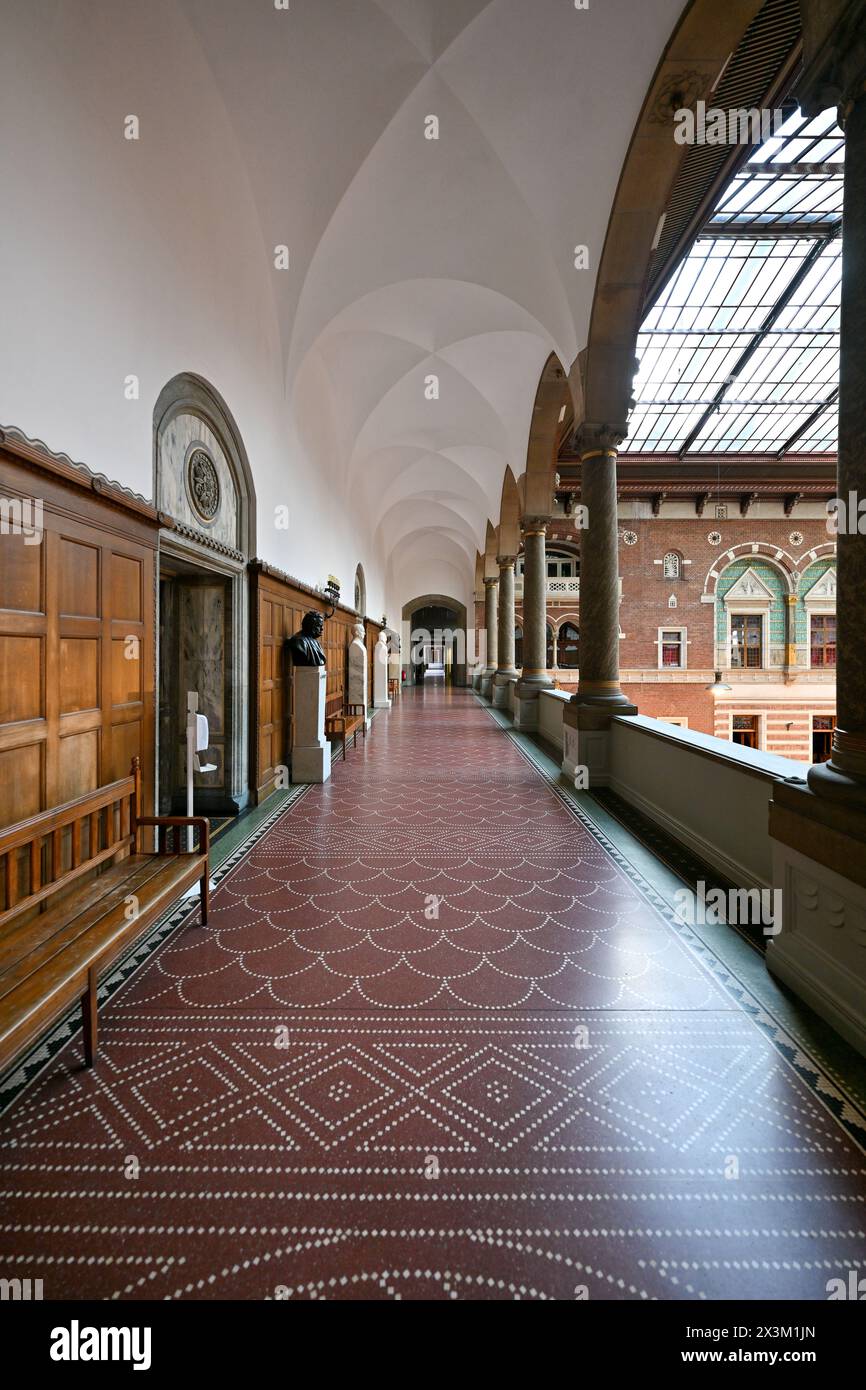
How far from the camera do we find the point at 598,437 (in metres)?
7.30

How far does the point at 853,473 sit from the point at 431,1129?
315 centimetres

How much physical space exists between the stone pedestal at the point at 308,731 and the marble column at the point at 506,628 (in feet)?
32.1

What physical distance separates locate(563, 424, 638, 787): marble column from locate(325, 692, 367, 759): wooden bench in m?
4.04

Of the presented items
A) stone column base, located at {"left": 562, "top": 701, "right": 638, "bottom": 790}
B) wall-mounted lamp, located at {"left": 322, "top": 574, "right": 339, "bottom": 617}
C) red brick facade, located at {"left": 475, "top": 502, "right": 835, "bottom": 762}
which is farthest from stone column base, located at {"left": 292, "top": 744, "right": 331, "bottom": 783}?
red brick facade, located at {"left": 475, "top": 502, "right": 835, "bottom": 762}

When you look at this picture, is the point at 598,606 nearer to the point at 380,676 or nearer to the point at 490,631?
the point at 380,676

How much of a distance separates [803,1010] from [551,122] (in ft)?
25.5

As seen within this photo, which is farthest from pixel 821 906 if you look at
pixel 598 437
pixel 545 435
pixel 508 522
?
pixel 508 522

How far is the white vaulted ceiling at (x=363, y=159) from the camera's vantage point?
15.6 feet

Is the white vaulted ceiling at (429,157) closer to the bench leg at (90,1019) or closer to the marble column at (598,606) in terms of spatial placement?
the marble column at (598,606)

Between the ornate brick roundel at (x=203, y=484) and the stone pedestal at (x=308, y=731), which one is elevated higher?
the ornate brick roundel at (x=203, y=484)

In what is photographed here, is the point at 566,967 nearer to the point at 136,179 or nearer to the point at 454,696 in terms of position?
the point at 136,179

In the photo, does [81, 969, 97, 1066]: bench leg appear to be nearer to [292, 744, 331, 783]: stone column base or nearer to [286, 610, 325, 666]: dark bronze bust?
[292, 744, 331, 783]: stone column base

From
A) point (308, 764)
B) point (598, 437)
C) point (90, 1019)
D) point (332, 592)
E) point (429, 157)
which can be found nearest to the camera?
point (90, 1019)

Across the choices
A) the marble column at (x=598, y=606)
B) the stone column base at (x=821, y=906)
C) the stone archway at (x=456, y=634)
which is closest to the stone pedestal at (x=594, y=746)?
the marble column at (x=598, y=606)
